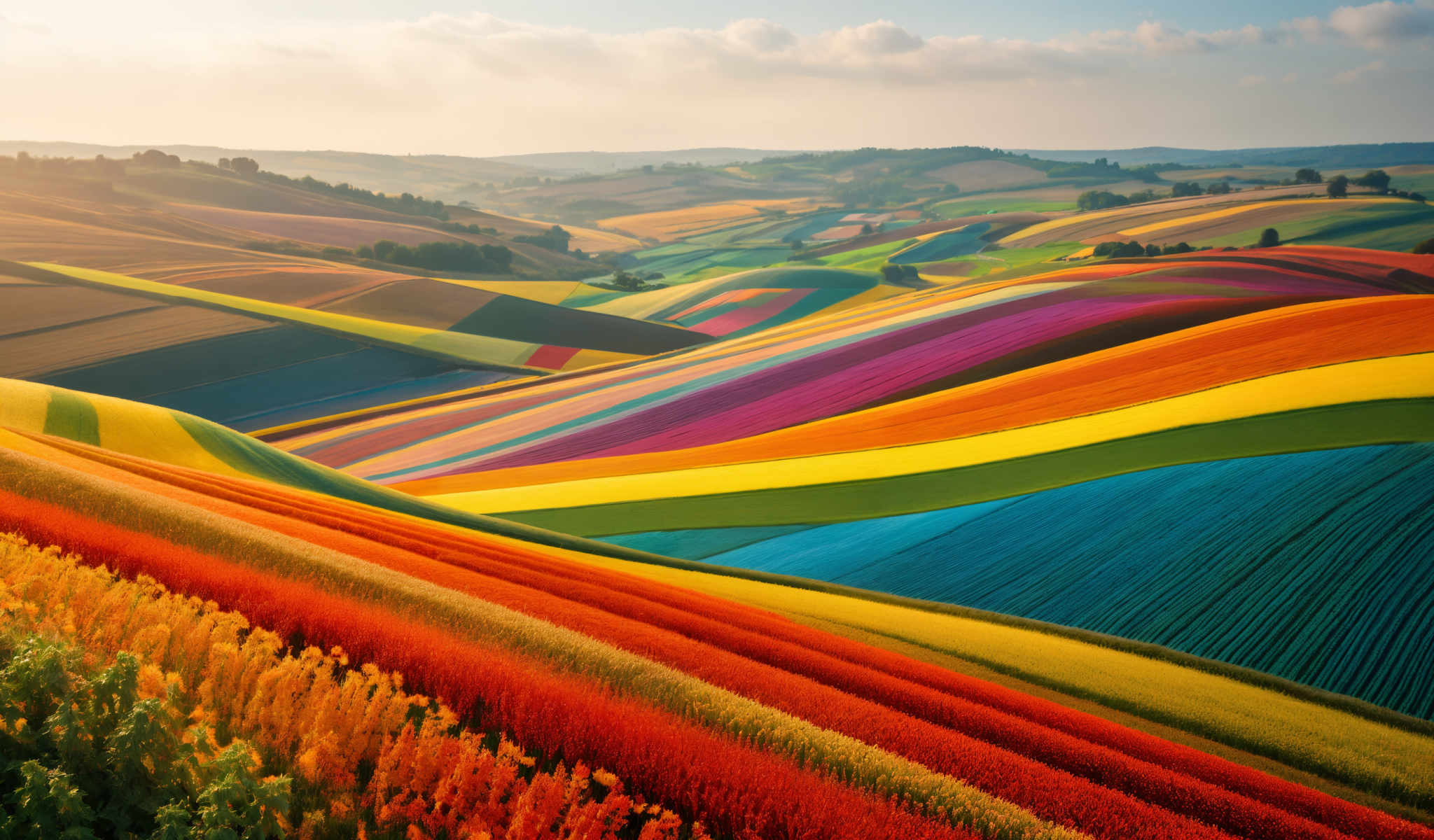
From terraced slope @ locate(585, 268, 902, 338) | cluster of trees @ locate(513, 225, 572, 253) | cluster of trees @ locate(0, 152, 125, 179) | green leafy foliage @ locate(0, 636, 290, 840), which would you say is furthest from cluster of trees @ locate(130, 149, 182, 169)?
green leafy foliage @ locate(0, 636, 290, 840)

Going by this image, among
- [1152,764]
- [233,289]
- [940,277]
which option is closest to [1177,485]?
[1152,764]

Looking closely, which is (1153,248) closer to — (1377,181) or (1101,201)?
(1377,181)

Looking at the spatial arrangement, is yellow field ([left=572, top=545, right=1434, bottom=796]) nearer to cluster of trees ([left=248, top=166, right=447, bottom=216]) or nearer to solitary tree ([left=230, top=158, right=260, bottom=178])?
cluster of trees ([left=248, top=166, right=447, bottom=216])

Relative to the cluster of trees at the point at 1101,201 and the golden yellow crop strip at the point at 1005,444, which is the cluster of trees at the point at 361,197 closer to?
the cluster of trees at the point at 1101,201

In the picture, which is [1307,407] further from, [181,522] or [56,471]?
[56,471]

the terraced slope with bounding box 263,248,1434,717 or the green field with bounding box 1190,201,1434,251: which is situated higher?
the green field with bounding box 1190,201,1434,251

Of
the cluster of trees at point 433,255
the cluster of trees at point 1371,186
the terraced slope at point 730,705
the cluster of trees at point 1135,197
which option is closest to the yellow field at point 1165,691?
the terraced slope at point 730,705

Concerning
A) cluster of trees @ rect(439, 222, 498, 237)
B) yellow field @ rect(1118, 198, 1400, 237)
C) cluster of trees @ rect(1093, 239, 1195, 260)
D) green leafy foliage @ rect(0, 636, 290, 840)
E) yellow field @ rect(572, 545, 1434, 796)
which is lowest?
yellow field @ rect(572, 545, 1434, 796)
